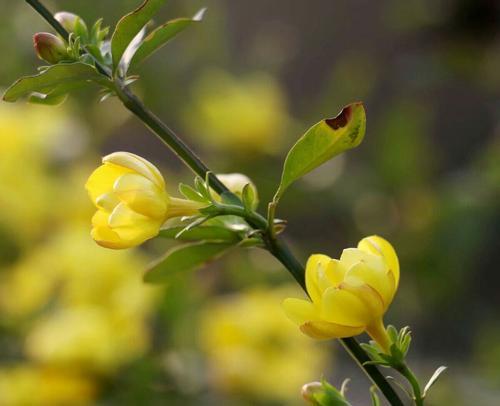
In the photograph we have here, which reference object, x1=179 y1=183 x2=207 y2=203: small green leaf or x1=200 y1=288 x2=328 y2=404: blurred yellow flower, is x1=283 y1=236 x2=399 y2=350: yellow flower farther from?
x1=200 y1=288 x2=328 y2=404: blurred yellow flower

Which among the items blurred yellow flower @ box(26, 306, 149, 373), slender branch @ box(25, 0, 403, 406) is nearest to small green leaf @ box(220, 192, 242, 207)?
slender branch @ box(25, 0, 403, 406)

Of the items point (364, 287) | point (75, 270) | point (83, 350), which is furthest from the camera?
point (75, 270)

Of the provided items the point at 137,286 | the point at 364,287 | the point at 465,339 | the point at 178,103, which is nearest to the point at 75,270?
the point at 137,286

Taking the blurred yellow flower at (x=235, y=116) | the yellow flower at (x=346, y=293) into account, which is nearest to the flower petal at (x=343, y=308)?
the yellow flower at (x=346, y=293)

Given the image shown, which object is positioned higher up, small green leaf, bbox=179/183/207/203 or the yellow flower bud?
the yellow flower bud

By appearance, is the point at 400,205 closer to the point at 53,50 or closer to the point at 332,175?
the point at 332,175

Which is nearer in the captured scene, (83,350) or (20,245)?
(83,350)

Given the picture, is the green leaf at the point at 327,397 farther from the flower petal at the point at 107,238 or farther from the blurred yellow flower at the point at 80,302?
the blurred yellow flower at the point at 80,302
